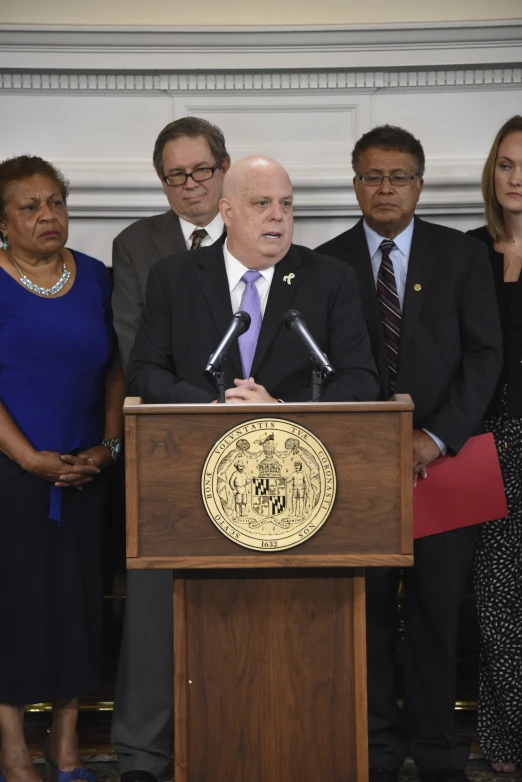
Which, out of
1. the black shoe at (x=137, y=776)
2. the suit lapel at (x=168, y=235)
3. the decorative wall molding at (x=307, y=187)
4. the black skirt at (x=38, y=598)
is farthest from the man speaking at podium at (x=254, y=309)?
the black shoe at (x=137, y=776)

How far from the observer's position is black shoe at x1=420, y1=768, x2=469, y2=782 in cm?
291

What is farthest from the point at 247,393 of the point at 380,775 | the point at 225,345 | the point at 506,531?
the point at 380,775

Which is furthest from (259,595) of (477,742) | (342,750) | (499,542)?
(477,742)

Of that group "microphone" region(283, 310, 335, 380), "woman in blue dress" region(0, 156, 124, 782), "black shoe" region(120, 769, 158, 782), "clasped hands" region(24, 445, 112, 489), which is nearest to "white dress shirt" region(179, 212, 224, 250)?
"woman in blue dress" region(0, 156, 124, 782)

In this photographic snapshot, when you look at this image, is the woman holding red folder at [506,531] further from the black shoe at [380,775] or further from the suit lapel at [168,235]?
the suit lapel at [168,235]

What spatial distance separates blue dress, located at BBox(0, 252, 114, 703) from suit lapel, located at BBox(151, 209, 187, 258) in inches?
12.4

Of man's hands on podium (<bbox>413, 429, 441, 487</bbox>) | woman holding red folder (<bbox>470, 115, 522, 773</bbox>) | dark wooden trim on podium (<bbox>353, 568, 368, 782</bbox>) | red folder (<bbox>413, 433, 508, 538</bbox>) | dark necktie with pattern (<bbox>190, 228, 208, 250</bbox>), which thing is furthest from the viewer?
dark necktie with pattern (<bbox>190, 228, 208, 250</bbox>)

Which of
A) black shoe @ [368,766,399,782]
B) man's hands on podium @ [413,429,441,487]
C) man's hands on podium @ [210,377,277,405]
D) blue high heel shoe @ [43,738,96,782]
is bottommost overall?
blue high heel shoe @ [43,738,96,782]

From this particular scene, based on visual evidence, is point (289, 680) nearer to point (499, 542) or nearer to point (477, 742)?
point (499, 542)

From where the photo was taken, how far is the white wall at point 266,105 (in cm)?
361

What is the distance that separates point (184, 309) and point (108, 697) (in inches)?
60.1

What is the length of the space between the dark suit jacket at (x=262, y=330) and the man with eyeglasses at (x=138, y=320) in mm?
350

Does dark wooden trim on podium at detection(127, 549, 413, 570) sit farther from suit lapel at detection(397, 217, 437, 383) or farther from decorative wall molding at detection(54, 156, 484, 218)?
decorative wall molding at detection(54, 156, 484, 218)

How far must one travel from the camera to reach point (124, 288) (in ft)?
10.3
